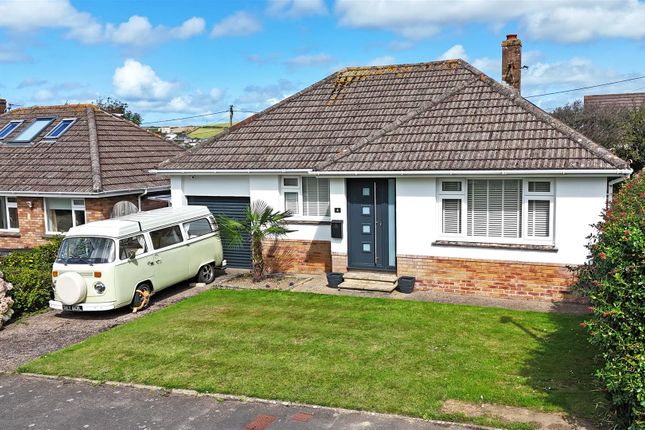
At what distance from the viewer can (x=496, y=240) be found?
1380 cm

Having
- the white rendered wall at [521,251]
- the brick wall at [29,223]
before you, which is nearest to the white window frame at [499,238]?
the white rendered wall at [521,251]

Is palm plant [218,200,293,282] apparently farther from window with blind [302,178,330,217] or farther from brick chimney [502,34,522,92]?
brick chimney [502,34,522,92]

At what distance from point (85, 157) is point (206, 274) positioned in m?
6.83

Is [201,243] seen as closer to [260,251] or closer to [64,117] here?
[260,251]

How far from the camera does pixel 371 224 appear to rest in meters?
15.2

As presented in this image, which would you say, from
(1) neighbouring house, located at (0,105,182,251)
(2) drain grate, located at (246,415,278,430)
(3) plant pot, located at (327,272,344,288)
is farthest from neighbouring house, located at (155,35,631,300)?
(2) drain grate, located at (246,415,278,430)

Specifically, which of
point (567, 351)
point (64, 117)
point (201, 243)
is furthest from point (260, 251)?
point (64, 117)

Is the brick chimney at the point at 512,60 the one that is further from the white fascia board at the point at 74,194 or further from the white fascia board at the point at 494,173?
the white fascia board at the point at 74,194

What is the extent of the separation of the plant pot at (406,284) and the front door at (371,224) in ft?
2.91

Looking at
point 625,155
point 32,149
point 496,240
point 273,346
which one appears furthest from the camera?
point 625,155

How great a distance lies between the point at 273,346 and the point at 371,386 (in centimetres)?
260

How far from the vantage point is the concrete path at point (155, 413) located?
7.93 m

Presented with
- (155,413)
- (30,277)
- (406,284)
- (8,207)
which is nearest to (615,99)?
(406,284)

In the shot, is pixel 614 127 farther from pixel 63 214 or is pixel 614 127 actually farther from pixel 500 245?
pixel 63 214
